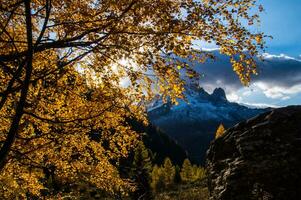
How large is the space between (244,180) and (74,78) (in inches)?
199

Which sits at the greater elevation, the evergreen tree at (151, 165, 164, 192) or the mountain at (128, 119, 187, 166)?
the mountain at (128, 119, 187, 166)

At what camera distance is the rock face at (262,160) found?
8.73 meters

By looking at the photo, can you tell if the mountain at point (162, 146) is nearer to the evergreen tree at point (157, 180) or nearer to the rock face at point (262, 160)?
the evergreen tree at point (157, 180)

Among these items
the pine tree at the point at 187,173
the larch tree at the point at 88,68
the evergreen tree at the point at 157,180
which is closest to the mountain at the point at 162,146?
the pine tree at the point at 187,173

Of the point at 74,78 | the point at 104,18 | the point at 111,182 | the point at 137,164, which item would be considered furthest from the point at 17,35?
the point at 137,164

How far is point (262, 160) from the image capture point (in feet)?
30.1

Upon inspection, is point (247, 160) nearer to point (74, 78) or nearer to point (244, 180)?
point (244, 180)

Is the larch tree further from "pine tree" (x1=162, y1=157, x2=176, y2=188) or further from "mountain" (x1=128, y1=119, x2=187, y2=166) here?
"mountain" (x1=128, y1=119, x2=187, y2=166)

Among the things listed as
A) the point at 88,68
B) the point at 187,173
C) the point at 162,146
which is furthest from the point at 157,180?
the point at 162,146

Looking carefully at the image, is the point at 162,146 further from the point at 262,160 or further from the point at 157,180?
the point at 262,160

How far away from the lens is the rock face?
8727 millimetres

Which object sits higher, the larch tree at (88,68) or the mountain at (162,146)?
the mountain at (162,146)

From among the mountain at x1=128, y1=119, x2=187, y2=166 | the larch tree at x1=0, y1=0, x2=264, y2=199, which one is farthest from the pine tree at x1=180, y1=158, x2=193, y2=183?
the mountain at x1=128, y1=119, x2=187, y2=166

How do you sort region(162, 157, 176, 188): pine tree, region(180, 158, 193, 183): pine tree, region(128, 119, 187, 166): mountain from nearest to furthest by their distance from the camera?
region(162, 157, 176, 188): pine tree < region(180, 158, 193, 183): pine tree < region(128, 119, 187, 166): mountain
